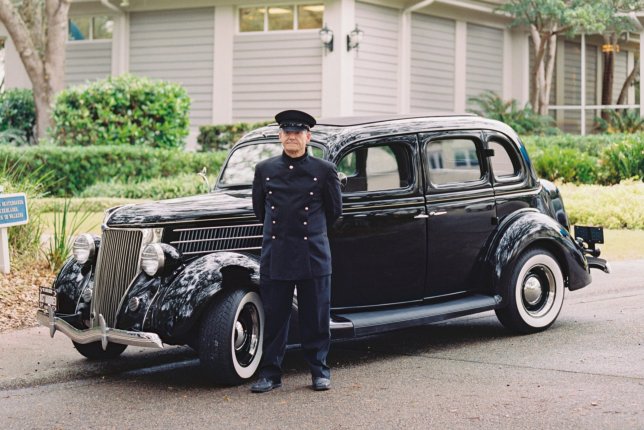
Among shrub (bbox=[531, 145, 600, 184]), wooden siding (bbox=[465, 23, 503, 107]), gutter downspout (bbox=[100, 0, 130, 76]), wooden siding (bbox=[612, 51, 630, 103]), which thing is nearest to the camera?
shrub (bbox=[531, 145, 600, 184])

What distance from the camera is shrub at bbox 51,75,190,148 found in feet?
68.3

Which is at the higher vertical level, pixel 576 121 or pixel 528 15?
pixel 528 15

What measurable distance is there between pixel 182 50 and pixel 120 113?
4255mm

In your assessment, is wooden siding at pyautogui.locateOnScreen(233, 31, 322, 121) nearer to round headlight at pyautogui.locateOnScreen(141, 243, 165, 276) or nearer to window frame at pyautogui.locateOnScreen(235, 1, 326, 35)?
window frame at pyautogui.locateOnScreen(235, 1, 326, 35)

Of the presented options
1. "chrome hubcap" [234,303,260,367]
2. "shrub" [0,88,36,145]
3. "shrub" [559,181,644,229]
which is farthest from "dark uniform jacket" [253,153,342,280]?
"shrub" [0,88,36,145]

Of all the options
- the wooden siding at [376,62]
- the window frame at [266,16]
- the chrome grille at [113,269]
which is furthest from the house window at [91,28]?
the chrome grille at [113,269]

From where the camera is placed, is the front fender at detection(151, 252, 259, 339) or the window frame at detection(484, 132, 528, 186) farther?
the window frame at detection(484, 132, 528, 186)

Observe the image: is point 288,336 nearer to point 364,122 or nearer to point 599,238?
point 364,122

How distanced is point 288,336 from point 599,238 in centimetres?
375

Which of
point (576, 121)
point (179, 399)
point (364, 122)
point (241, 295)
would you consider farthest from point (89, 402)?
point (576, 121)

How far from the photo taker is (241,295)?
728cm

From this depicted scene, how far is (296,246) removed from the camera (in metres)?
7.10

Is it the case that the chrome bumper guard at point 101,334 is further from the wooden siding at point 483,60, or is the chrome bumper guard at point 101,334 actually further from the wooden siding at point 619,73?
the wooden siding at point 619,73

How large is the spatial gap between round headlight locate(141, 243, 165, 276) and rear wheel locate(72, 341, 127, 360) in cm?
109
